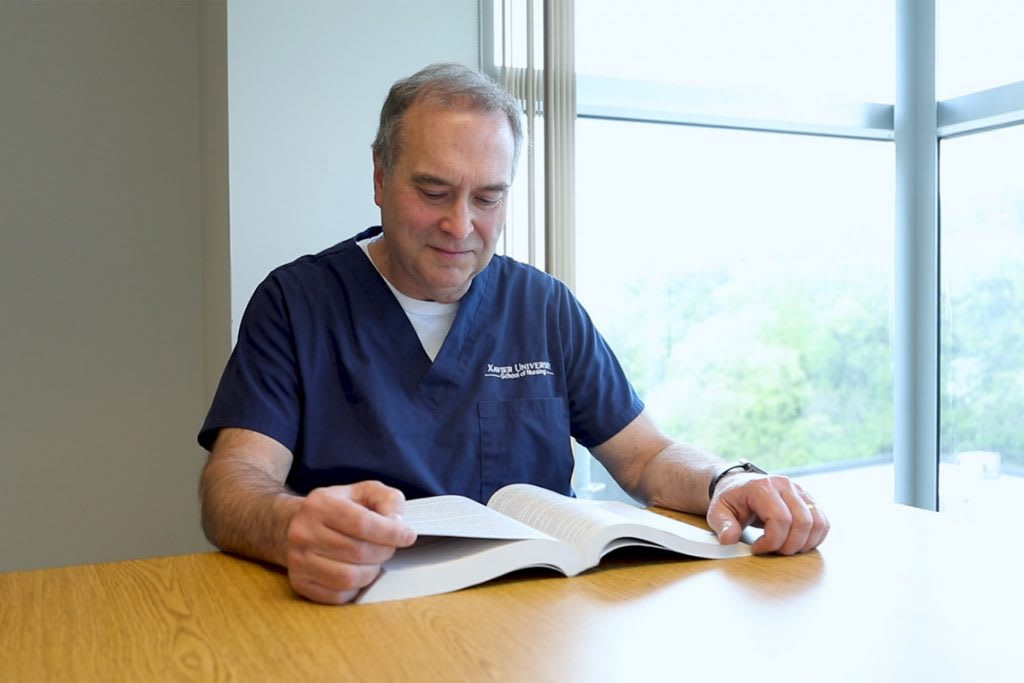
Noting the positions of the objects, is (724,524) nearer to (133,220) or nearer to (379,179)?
(379,179)

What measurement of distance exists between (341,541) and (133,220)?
1.86 m

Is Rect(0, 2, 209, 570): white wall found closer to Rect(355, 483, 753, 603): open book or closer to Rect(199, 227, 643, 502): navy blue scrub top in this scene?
Rect(199, 227, 643, 502): navy blue scrub top

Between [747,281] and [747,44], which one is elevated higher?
[747,44]

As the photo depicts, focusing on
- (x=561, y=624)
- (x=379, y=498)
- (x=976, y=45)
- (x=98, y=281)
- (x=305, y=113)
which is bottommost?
(x=561, y=624)

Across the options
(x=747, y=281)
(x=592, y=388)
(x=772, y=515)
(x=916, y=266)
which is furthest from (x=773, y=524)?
(x=916, y=266)

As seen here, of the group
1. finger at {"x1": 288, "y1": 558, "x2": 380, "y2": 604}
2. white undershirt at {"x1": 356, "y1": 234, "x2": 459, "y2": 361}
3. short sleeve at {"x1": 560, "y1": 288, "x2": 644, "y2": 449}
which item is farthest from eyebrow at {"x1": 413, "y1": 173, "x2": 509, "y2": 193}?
finger at {"x1": 288, "y1": 558, "x2": 380, "y2": 604}

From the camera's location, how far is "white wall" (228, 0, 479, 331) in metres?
2.15

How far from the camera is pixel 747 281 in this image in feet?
9.71

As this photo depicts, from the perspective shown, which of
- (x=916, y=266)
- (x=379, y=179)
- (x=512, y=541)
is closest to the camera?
(x=512, y=541)

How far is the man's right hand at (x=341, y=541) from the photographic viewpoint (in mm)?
949

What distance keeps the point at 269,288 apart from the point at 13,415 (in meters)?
1.24

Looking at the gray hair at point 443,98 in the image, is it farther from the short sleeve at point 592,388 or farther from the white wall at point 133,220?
the white wall at point 133,220

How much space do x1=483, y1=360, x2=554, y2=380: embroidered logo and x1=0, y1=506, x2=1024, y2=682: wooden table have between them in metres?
0.57

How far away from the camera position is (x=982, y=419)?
2871 mm
